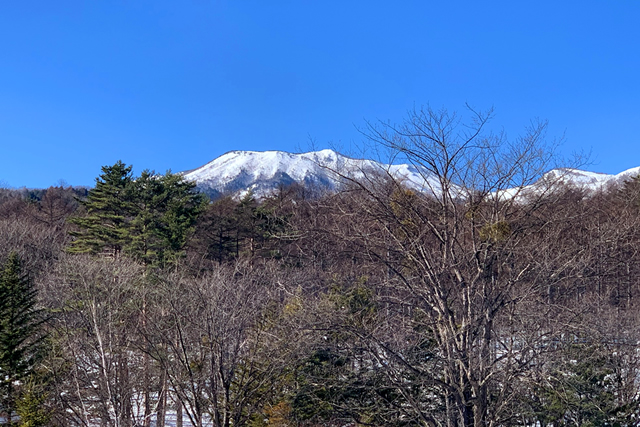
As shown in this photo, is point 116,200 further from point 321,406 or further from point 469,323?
point 469,323

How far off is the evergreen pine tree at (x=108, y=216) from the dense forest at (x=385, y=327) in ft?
15.5

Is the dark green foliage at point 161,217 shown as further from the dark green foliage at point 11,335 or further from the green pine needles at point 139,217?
the dark green foliage at point 11,335

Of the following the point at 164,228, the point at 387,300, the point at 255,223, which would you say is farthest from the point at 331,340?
the point at 255,223

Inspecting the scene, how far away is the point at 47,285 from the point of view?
22750 millimetres

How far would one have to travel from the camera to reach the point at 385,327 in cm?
744

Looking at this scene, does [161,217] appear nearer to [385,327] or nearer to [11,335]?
[11,335]

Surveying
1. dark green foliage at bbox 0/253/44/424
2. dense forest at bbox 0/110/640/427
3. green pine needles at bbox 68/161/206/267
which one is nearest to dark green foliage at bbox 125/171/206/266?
green pine needles at bbox 68/161/206/267

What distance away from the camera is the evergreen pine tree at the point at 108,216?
30.8m

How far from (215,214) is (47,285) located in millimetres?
13930

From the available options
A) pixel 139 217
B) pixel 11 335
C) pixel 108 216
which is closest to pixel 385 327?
pixel 11 335

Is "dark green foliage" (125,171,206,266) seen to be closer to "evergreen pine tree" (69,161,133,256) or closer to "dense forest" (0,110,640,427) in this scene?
"evergreen pine tree" (69,161,133,256)

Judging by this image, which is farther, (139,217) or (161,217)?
(161,217)

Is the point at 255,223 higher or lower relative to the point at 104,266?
higher

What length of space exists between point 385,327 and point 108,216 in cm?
2866
